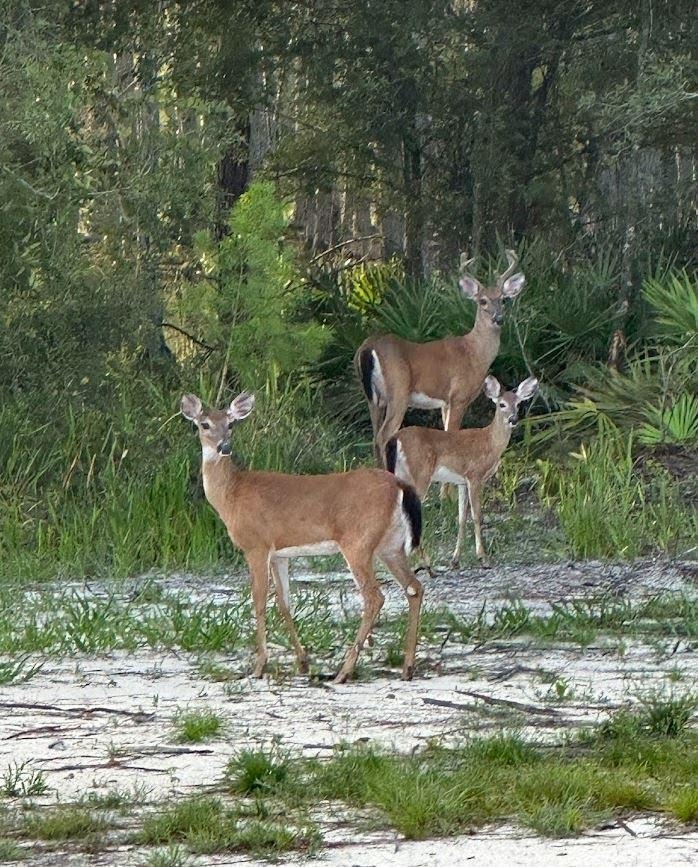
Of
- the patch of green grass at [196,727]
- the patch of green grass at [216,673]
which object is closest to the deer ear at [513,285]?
the patch of green grass at [216,673]

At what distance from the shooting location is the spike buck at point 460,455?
474 inches

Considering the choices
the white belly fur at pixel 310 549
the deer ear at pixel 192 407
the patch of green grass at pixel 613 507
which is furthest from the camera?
the patch of green grass at pixel 613 507

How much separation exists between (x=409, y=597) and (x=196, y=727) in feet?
6.05

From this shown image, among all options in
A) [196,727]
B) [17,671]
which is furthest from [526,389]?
[196,727]

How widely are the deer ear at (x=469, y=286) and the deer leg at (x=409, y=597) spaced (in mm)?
7005

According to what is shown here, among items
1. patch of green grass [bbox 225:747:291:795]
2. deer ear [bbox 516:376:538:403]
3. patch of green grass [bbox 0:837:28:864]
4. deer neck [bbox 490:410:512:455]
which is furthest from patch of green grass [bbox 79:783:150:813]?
deer ear [bbox 516:376:538:403]

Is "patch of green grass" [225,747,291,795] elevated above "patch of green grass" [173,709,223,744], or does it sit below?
above

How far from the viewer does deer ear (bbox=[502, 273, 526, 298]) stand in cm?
1522

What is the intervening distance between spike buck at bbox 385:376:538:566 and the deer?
3.18 m

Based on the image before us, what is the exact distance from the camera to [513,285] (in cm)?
1534

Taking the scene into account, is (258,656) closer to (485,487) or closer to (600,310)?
(485,487)

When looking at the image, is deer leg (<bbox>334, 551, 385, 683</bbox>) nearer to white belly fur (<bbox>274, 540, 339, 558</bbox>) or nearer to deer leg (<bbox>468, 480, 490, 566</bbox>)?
white belly fur (<bbox>274, 540, 339, 558</bbox>)

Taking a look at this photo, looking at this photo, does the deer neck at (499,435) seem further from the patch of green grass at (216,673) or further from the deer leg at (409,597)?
the patch of green grass at (216,673)

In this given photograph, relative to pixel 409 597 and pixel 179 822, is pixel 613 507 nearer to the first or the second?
pixel 409 597
